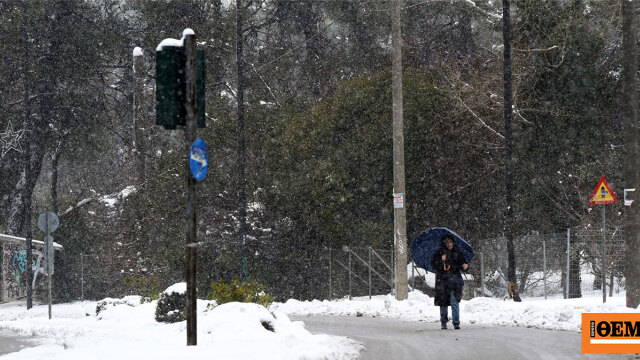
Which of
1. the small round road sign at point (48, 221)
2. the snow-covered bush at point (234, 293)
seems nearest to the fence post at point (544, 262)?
the snow-covered bush at point (234, 293)

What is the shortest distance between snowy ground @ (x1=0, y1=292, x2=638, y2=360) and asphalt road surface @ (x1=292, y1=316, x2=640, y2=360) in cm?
61

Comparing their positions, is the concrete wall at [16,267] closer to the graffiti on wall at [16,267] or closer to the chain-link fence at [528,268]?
the graffiti on wall at [16,267]

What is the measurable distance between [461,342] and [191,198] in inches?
209

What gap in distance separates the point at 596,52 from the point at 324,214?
1013 centimetres

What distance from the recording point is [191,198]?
11398mm

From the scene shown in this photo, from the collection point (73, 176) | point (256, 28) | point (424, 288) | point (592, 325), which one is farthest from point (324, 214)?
point (73, 176)

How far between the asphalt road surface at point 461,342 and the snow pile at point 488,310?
0.86 m

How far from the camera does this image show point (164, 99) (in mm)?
11422

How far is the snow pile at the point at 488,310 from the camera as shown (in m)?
17.6

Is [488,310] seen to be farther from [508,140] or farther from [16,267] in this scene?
[16,267]

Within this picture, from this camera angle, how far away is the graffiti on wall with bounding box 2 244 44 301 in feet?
144

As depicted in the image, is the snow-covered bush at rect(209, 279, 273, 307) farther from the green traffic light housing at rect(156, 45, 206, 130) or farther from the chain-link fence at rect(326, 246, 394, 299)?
the chain-link fence at rect(326, 246, 394, 299)

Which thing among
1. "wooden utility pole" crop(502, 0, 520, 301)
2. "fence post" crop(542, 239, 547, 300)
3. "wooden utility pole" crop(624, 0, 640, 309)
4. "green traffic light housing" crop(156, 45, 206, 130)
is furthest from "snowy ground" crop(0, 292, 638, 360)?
"fence post" crop(542, 239, 547, 300)

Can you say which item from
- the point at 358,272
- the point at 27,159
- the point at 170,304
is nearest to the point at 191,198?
the point at 170,304
